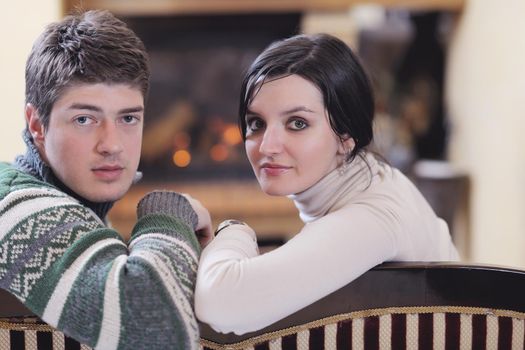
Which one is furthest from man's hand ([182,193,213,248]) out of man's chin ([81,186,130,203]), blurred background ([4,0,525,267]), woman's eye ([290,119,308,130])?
blurred background ([4,0,525,267])

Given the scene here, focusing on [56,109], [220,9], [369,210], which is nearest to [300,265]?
[369,210]

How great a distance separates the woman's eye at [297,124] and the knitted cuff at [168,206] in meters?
0.23

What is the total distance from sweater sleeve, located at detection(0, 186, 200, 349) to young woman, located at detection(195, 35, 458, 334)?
0.06 m

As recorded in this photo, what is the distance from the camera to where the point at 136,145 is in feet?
3.80

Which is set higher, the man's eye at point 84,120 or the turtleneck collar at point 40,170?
the man's eye at point 84,120

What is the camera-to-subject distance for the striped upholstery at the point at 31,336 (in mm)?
960

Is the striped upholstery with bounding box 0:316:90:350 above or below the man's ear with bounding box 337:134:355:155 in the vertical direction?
below

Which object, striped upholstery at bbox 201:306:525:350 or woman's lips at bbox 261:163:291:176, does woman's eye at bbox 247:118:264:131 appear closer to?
woman's lips at bbox 261:163:291:176

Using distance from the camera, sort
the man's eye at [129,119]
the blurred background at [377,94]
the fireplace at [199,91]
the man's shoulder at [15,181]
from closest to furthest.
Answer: the man's shoulder at [15,181]
the man's eye at [129,119]
the blurred background at [377,94]
the fireplace at [199,91]

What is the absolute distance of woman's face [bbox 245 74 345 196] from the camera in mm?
1151

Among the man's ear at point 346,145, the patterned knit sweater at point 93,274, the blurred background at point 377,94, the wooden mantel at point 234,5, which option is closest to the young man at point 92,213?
the patterned knit sweater at point 93,274

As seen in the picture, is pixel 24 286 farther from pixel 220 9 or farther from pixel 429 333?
pixel 220 9

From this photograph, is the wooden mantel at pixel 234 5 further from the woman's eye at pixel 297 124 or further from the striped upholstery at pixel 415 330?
the striped upholstery at pixel 415 330

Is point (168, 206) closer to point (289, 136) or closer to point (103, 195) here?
point (103, 195)
